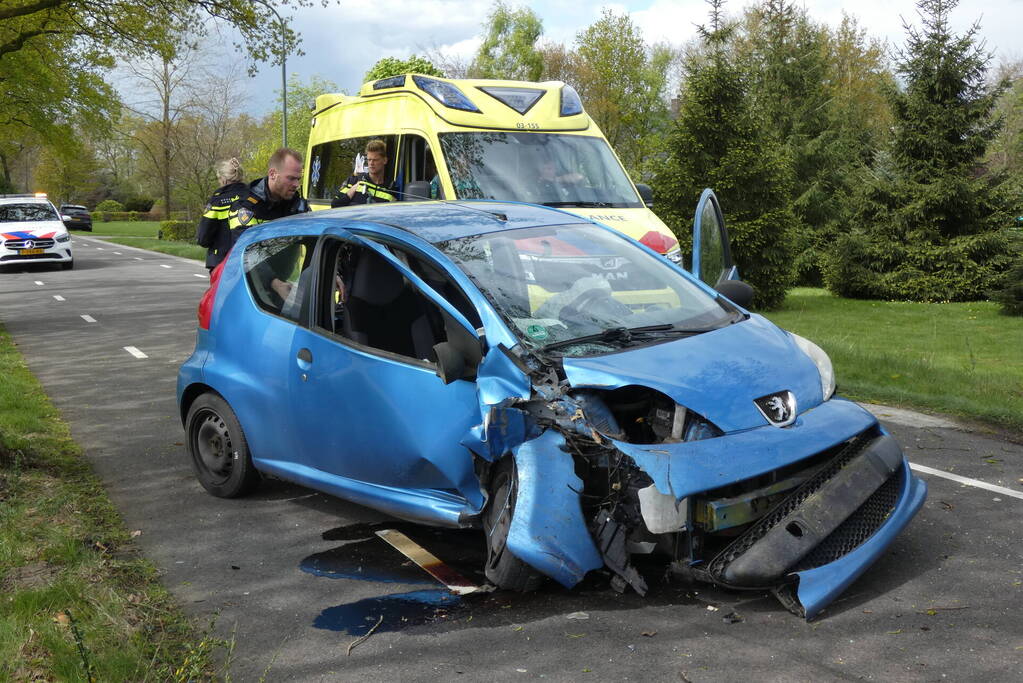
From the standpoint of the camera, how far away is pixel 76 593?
4262mm

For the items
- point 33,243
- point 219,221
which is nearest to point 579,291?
point 219,221

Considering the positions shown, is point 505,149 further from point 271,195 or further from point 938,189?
point 938,189

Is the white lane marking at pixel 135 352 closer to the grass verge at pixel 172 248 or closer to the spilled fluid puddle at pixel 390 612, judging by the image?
the spilled fluid puddle at pixel 390 612

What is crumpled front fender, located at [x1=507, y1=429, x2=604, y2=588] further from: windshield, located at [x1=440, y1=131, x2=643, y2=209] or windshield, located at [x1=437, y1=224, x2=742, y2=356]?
windshield, located at [x1=440, y1=131, x2=643, y2=209]

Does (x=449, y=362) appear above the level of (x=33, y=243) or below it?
above

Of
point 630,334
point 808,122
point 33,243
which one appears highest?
point 808,122

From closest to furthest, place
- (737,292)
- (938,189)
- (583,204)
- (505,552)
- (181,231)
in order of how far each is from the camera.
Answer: (505,552), (737,292), (583,204), (938,189), (181,231)

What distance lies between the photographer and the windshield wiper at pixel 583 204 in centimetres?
1011

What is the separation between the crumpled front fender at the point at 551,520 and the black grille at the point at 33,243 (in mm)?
24496

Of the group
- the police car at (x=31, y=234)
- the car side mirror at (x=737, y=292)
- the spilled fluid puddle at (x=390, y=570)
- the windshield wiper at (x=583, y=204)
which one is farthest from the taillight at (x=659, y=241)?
the police car at (x=31, y=234)

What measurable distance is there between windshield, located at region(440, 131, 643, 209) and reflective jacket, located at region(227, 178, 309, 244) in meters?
2.09

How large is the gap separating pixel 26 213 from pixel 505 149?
806 inches

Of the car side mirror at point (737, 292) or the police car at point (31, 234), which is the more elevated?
the car side mirror at point (737, 292)

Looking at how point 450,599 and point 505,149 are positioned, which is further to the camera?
point 505,149
